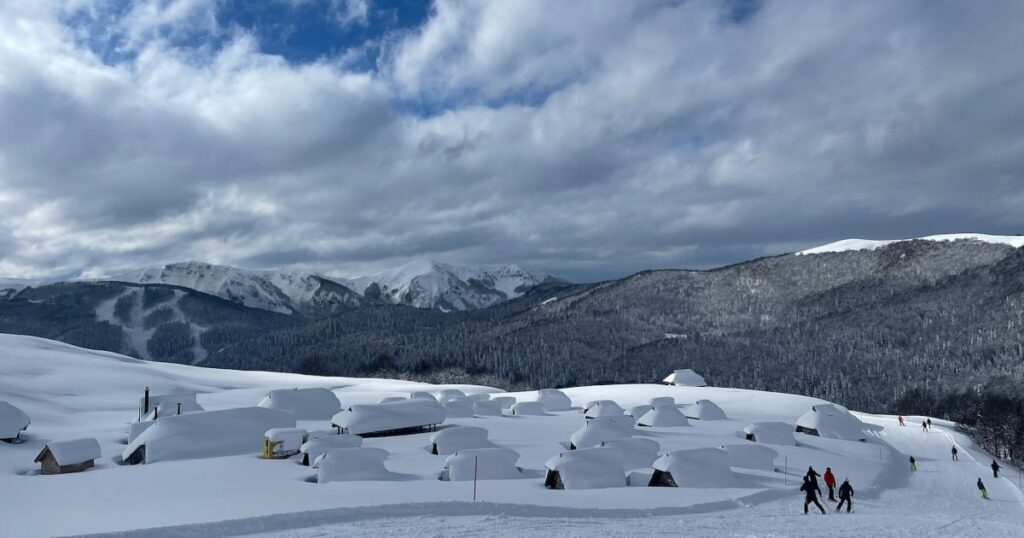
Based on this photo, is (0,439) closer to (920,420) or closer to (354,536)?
(354,536)

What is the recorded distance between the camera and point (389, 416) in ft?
147

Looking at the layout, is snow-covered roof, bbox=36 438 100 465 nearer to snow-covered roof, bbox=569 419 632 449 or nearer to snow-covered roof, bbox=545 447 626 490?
snow-covered roof, bbox=545 447 626 490

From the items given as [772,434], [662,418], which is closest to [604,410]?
[662,418]

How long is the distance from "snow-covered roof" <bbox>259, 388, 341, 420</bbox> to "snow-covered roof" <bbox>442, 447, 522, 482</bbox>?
22.3 m

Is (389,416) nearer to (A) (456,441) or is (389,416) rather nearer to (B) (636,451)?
(A) (456,441)

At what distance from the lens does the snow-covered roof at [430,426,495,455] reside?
38406 millimetres

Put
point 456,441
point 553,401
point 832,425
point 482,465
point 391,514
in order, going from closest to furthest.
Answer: point 391,514, point 482,465, point 456,441, point 832,425, point 553,401

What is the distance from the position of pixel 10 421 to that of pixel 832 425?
60063 mm

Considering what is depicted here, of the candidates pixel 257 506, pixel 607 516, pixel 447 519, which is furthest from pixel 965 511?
pixel 257 506

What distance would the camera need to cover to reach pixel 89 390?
57.8 meters

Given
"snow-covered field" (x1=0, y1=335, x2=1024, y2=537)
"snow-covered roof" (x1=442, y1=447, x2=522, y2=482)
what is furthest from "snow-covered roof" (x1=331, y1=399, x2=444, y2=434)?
"snow-covered roof" (x1=442, y1=447, x2=522, y2=482)

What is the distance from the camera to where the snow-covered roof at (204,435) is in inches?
1341

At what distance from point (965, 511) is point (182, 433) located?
Result: 131 feet

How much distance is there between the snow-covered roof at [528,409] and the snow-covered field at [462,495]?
380 centimetres
